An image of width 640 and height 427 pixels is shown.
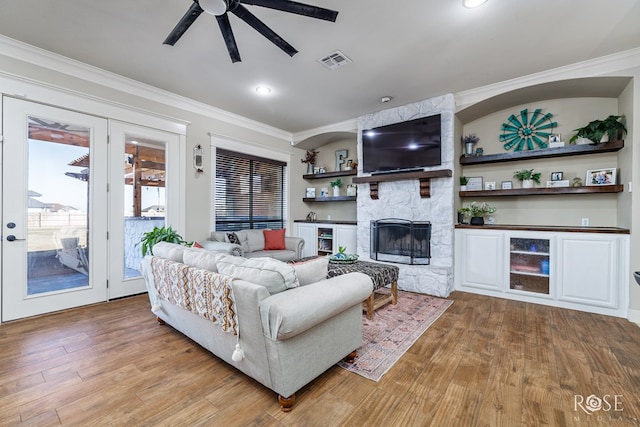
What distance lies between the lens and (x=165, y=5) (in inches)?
90.4

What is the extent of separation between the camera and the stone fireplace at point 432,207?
396 cm

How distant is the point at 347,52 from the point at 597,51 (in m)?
2.61

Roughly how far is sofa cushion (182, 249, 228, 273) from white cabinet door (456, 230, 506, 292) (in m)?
3.42

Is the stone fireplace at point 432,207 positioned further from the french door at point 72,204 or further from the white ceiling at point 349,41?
the french door at point 72,204

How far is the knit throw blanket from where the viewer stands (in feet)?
5.88

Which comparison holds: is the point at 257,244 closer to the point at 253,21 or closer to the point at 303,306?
the point at 303,306

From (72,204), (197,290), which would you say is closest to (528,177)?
(197,290)

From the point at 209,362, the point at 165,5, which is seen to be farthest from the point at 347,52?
the point at 209,362

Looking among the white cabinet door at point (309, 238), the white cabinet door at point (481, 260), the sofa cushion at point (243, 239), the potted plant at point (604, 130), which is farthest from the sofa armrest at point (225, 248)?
the potted plant at point (604, 130)

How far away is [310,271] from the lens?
2.02 meters

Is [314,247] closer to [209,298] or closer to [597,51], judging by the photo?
[209,298]

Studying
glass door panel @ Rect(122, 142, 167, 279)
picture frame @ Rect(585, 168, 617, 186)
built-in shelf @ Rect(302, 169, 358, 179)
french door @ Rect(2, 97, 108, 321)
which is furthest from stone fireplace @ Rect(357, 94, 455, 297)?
french door @ Rect(2, 97, 108, 321)

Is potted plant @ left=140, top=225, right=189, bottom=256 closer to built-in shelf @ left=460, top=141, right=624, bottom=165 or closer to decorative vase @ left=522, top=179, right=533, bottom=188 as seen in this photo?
built-in shelf @ left=460, top=141, right=624, bottom=165

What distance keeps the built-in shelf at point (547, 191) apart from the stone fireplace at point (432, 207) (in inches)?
21.2
